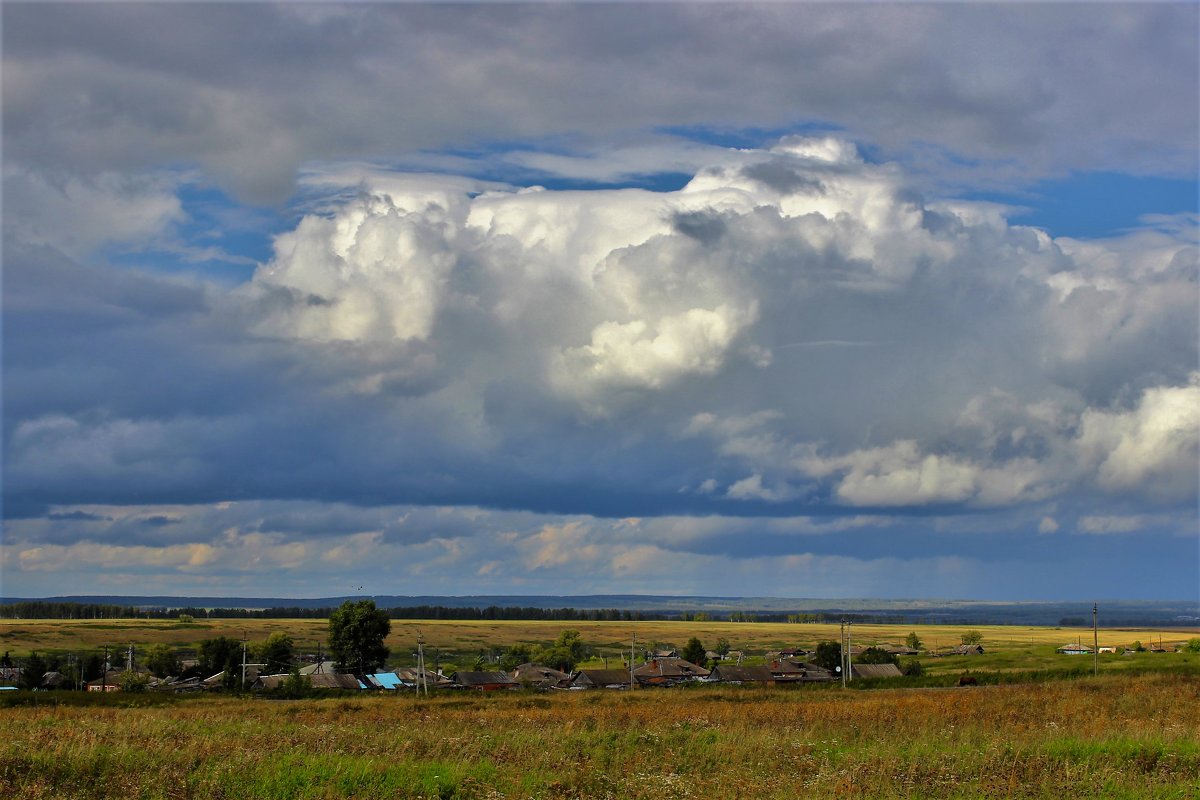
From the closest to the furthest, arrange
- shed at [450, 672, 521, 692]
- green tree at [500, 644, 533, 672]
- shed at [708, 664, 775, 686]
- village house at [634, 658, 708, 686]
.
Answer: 1. shed at [708, 664, 775, 686]
2. shed at [450, 672, 521, 692]
3. village house at [634, 658, 708, 686]
4. green tree at [500, 644, 533, 672]

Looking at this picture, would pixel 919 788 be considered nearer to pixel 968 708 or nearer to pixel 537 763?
pixel 537 763

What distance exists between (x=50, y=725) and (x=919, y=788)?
20.0 m

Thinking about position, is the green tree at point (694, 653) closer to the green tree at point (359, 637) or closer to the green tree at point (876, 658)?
the green tree at point (876, 658)

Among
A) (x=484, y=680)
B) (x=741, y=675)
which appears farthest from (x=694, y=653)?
(x=484, y=680)

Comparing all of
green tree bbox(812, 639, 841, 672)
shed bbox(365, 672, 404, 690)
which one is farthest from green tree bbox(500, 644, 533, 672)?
green tree bbox(812, 639, 841, 672)

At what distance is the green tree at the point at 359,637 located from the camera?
13312 cm

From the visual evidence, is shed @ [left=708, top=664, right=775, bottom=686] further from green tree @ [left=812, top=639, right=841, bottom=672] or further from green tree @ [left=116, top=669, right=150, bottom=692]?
green tree @ [left=116, top=669, right=150, bottom=692]

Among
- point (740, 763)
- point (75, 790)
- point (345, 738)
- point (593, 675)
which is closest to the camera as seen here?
point (75, 790)

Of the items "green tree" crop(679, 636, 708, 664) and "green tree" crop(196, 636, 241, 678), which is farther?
"green tree" crop(679, 636, 708, 664)

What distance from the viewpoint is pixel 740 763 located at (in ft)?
68.0

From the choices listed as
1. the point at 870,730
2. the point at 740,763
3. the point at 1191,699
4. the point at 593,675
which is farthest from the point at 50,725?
the point at 593,675

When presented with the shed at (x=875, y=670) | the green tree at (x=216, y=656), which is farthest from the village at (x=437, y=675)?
the green tree at (x=216, y=656)

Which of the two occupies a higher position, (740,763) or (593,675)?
(740,763)

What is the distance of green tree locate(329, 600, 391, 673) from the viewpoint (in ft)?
437
